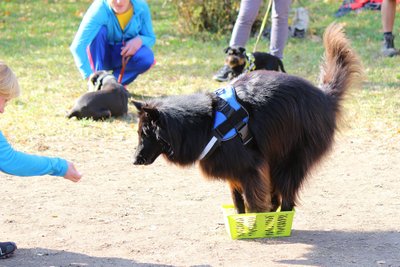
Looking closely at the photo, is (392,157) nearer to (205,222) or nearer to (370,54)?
(205,222)

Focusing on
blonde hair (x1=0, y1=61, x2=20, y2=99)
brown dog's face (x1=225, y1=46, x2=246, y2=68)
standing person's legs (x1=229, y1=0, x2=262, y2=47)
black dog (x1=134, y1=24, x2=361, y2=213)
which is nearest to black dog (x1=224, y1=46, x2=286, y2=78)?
brown dog's face (x1=225, y1=46, x2=246, y2=68)

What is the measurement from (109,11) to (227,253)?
4.58 meters

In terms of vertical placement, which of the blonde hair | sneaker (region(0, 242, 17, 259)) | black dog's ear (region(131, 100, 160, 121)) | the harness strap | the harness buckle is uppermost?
the blonde hair

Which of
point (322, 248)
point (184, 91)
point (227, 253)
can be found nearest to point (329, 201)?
point (322, 248)

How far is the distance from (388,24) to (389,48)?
0.37 metres

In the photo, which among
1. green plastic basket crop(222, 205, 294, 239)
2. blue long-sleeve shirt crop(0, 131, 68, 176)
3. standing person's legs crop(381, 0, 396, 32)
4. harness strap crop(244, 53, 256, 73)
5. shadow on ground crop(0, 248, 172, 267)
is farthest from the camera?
standing person's legs crop(381, 0, 396, 32)

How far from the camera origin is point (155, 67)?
977cm

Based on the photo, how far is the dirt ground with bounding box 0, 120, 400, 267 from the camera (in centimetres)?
404

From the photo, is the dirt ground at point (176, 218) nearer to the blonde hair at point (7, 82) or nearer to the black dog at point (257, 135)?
the black dog at point (257, 135)

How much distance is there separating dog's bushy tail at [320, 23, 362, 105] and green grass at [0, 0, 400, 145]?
0.28 meters

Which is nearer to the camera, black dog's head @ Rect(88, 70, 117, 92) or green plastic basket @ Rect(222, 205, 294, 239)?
green plastic basket @ Rect(222, 205, 294, 239)

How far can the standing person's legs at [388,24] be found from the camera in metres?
9.75

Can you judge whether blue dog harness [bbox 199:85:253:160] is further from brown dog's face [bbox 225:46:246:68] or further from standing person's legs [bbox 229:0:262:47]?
standing person's legs [bbox 229:0:262:47]

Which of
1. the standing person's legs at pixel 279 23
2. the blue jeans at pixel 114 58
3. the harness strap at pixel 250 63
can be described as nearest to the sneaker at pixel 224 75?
the harness strap at pixel 250 63
